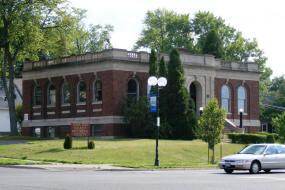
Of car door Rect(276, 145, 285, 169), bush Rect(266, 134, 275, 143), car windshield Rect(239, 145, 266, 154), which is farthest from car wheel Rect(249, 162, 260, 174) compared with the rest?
bush Rect(266, 134, 275, 143)

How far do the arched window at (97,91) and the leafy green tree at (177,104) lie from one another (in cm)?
631

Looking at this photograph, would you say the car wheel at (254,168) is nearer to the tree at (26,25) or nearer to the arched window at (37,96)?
the tree at (26,25)

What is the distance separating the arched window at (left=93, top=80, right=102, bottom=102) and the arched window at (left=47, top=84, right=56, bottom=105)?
6.32 meters

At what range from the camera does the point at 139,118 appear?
4959cm

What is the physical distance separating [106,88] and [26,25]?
8919 millimetres

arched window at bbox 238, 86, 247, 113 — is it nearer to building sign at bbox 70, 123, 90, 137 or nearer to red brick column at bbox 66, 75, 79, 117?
red brick column at bbox 66, 75, 79, 117

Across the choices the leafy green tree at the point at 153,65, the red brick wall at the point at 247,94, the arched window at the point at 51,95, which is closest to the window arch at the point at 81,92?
the arched window at the point at 51,95

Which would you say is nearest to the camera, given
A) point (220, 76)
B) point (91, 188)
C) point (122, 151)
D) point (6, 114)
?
point (91, 188)

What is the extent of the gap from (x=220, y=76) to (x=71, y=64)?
15.4 metres

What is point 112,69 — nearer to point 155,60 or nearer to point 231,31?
point 155,60

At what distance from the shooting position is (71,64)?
54531 mm

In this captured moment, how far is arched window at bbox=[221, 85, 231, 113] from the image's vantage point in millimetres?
59531

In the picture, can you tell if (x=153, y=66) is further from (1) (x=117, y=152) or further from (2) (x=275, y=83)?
(2) (x=275, y=83)

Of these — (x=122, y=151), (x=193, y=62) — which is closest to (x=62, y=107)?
(x=193, y=62)
